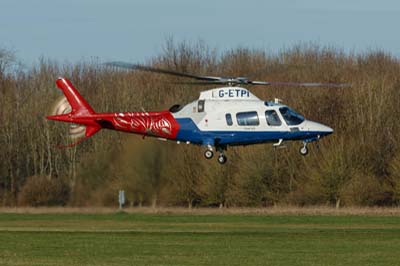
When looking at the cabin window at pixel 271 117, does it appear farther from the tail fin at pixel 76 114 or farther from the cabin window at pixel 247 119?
the tail fin at pixel 76 114

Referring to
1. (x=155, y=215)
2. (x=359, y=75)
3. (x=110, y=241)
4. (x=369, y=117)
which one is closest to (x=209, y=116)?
(x=110, y=241)

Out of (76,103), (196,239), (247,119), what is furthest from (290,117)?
(76,103)

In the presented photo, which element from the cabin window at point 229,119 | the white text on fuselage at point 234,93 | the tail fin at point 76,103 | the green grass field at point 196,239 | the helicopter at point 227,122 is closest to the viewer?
the green grass field at point 196,239

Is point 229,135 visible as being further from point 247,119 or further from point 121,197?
point 121,197

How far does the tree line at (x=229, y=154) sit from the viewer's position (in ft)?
202

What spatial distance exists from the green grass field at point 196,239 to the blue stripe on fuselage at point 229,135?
136 inches

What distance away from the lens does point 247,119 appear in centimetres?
4566

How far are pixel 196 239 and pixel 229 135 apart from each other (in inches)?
172

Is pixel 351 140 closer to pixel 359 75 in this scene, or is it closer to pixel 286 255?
pixel 359 75

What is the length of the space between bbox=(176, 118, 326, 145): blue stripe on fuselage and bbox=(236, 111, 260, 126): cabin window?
1.02ft

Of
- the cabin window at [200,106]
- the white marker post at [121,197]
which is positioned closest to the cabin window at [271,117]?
the cabin window at [200,106]

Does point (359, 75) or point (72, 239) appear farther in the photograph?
point (359, 75)

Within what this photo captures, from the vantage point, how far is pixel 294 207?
72375mm

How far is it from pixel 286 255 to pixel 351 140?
3664cm
